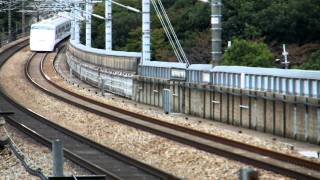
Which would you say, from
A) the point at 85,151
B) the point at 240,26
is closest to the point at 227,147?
the point at 85,151

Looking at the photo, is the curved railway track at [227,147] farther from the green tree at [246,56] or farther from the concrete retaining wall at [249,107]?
the green tree at [246,56]

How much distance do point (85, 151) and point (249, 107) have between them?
29.0 ft

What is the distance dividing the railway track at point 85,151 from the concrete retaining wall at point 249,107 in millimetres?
6890

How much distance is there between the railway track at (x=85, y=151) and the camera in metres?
17.4

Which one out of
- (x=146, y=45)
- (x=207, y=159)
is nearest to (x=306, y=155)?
(x=207, y=159)

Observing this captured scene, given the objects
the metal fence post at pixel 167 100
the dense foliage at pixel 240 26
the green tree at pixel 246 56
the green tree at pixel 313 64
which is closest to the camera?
the metal fence post at pixel 167 100

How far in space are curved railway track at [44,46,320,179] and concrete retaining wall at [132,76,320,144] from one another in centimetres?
298

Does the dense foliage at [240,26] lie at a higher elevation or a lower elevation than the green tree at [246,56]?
higher

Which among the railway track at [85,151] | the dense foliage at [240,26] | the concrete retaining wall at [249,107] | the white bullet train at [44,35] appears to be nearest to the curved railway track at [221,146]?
the railway track at [85,151]

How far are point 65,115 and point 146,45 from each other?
8.05 metres

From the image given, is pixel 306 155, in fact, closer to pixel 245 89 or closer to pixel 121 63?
pixel 245 89

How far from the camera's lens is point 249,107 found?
28.3m

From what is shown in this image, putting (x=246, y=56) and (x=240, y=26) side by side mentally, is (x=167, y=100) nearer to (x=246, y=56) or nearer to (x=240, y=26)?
(x=246, y=56)

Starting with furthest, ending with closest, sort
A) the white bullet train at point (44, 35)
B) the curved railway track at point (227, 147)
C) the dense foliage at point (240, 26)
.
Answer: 1. the white bullet train at point (44, 35)
2. the dense foliage at point (240, 26)
3. the curved railway track at point (227, 147)
